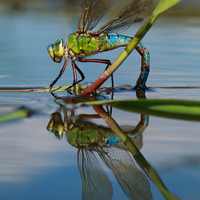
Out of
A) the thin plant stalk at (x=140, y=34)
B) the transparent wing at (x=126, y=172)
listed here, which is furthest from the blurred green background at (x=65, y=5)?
the transparent wing at (x=126, y=172)

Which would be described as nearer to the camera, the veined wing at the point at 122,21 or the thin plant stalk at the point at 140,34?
the thin plant stalk at the point at 140,34

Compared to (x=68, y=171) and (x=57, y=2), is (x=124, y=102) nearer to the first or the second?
(x=68, y=171)

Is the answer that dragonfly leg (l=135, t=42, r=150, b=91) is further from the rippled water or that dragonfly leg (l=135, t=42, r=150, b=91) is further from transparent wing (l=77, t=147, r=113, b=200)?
transparent wing (l=77, t=147, r=113, b=200)

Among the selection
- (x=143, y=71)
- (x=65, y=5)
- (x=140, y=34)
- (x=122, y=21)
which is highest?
(x=65, y=5)

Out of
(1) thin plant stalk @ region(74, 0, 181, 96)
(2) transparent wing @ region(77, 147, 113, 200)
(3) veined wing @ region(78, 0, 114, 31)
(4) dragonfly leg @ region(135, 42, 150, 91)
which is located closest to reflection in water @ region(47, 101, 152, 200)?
(2) transparent wing @ region(77, 147, 113, 200)

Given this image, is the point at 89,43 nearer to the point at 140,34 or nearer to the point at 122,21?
the point at 122,21

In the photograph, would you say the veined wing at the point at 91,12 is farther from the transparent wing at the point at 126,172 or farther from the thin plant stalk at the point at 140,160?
the transparent wing at the point at 126,172

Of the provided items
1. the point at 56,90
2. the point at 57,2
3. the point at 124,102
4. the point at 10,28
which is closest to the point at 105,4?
the point at 56,90

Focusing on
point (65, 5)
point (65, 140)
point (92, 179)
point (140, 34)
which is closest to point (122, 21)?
point (140, 34)
